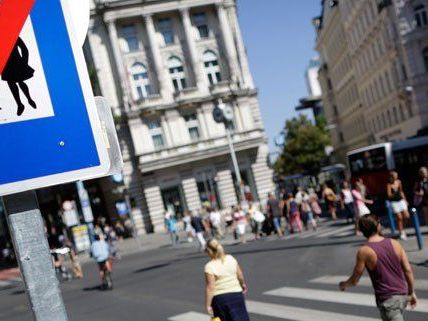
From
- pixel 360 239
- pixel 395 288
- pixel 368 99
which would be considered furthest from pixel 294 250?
pixel 368 99

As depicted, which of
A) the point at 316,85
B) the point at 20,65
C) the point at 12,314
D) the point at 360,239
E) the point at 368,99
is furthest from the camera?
the point at 316,85

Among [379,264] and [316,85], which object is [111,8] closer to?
[379,264]

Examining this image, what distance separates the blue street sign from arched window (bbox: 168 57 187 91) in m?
44.2

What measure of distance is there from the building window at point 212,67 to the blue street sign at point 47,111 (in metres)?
44.8

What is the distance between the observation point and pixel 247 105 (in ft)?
153

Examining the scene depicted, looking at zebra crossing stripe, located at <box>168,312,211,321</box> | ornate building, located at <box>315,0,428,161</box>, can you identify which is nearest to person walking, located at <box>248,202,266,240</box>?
zebra crossing stripe, located at <box>168,312,211,321</box>

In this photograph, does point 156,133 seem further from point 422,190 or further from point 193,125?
point 422,190

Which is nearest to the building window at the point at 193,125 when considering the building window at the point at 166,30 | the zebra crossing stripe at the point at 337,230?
the building window at the point at 166,30

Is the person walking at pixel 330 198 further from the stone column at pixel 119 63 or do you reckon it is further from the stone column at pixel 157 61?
the stone column at pixel 119 63

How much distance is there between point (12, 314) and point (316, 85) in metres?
138

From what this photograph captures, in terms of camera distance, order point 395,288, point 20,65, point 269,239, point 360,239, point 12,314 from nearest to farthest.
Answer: point 20,65 → point 395,288 → point 12,314 → point 360,239 → point 269,239

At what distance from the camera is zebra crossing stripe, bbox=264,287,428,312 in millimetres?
9081

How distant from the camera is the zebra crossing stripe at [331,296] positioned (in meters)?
9.08

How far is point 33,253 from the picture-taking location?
80.0 inches
